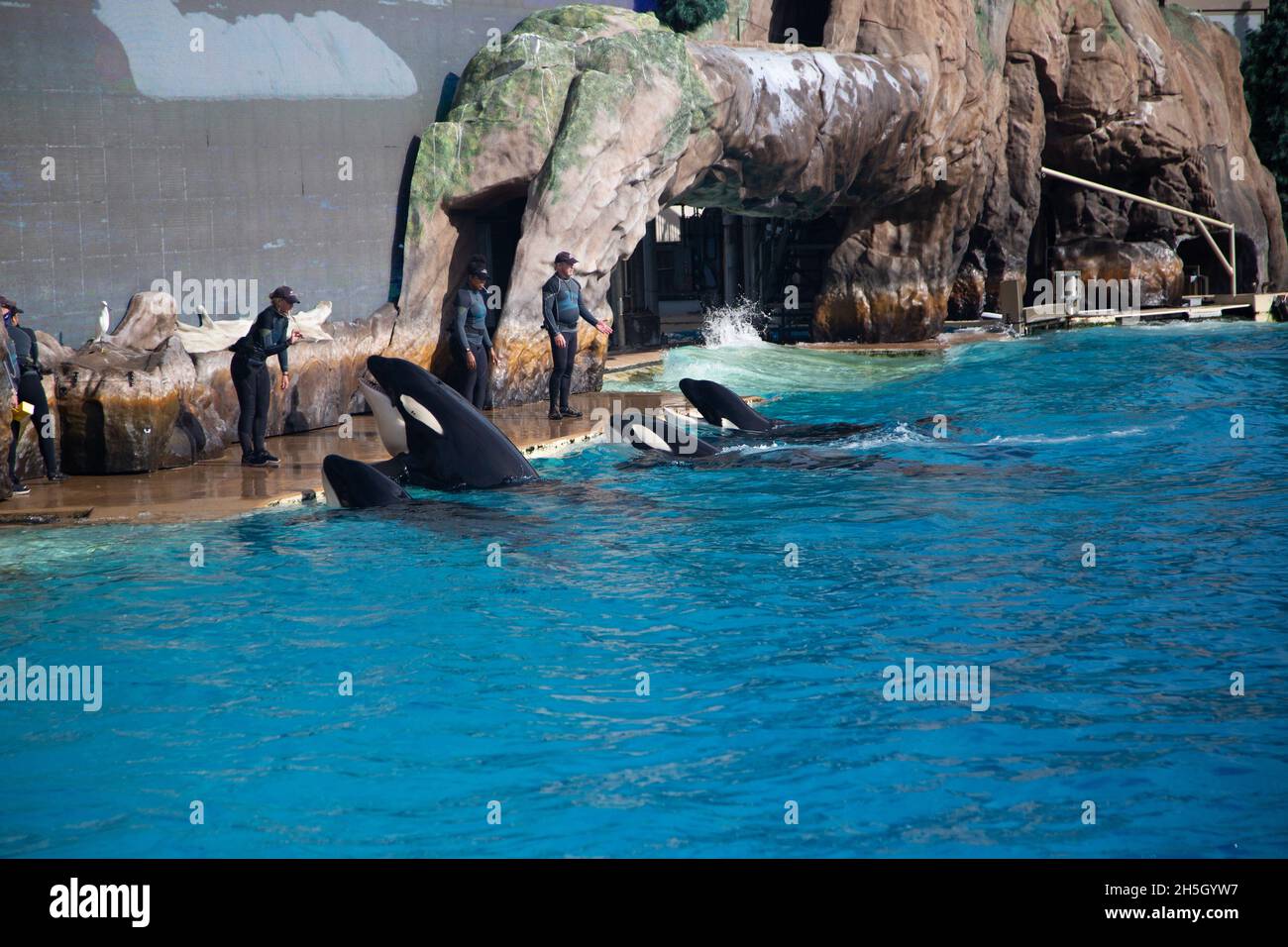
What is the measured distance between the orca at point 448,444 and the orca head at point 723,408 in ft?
7.14

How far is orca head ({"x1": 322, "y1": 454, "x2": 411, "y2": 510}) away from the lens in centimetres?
764

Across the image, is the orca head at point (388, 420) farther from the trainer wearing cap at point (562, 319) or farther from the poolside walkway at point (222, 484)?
the trainer wearing cap at point (562, 319)

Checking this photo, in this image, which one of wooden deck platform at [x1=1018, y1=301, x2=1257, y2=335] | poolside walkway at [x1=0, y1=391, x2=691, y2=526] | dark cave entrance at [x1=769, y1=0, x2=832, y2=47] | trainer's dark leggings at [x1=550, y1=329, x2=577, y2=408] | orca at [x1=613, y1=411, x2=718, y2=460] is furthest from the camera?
wooden deck platform at [x1=1018, y1=301, x2=1257, y2=335]

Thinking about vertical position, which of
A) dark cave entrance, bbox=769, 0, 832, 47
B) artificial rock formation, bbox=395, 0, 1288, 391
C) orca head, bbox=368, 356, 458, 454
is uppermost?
dark cave entrance, bbox=769, 0, 832, 47

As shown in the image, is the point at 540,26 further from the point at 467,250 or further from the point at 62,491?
the point at 62,491

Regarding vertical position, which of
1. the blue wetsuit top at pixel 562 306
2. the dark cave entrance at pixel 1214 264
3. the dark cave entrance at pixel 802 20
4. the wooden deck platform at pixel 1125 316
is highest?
the dark cave entrance at pixel 802 20

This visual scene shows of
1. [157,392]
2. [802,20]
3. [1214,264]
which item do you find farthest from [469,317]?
[1214,264]

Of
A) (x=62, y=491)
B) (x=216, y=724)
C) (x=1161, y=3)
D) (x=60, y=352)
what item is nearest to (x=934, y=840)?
(x=216, y=724)

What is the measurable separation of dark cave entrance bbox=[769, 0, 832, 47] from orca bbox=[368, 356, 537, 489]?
1072cm

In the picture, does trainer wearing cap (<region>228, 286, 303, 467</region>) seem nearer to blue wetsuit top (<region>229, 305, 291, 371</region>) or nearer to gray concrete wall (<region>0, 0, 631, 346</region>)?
blue wetsuit top (<region>229, 305, 291, 371</region>)

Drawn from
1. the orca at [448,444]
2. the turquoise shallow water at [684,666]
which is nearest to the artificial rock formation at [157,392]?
the turquoise shallow water at [684,666]

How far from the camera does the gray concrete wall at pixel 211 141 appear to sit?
9.09m

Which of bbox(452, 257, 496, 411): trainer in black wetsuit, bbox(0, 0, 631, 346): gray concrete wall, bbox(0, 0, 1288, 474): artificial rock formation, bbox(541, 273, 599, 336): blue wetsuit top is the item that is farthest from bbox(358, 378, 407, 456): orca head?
bbox(541, 273, 599, 336): blue wetsuit top
